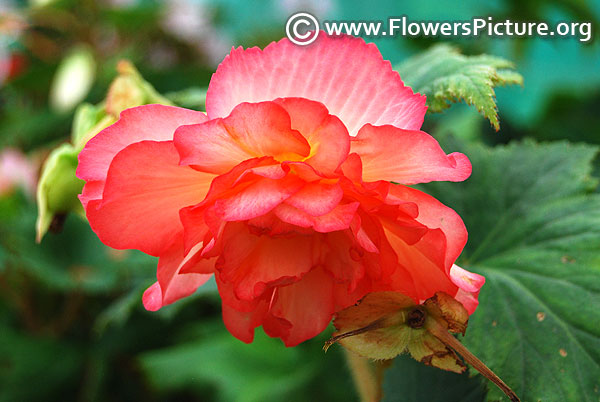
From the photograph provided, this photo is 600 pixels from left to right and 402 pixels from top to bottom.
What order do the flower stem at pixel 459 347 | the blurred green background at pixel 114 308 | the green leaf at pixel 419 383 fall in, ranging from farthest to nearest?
the blurred green background at pixel 114 308 < the green leaf at pixel 419 383 < the flower stem at pixel 459 347

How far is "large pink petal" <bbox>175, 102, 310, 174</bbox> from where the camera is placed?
0.22 m

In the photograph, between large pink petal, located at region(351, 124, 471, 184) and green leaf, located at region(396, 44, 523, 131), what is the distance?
6 cm

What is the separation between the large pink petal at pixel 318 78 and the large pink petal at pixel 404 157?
1 centimetres

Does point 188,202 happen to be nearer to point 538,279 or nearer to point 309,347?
point 538,279

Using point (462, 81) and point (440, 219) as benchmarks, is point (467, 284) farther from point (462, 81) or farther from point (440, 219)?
point (462, 81)

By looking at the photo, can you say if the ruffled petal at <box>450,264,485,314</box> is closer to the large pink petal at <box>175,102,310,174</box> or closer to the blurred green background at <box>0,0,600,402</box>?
the large pink petal at <box>175,102,310,174</box>

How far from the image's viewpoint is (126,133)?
0.23 meters

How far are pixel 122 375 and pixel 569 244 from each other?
0.73m

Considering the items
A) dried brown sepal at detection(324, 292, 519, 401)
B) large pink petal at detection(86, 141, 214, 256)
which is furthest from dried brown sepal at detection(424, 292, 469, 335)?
large pink petal at detection(86, 141, 214, 256)

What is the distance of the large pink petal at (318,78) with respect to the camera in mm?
231

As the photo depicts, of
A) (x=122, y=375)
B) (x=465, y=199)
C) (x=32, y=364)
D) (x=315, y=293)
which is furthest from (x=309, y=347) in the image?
(x=315, y=293)

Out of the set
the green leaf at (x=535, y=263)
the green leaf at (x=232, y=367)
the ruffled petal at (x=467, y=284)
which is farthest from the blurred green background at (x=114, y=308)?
the ruffled petal at (x=467, y=284)

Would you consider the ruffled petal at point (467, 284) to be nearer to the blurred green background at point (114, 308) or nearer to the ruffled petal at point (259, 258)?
the ruffled petal at point (259, 258)

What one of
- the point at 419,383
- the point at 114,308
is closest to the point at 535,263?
the point at 419,383
